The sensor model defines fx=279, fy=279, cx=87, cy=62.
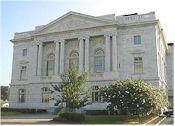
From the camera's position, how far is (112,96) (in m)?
26.2

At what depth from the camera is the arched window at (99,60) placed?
44.0 metres

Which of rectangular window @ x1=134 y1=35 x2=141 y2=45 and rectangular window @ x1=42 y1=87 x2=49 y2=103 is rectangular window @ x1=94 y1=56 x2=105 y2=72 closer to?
rectangular window @ x1=134 y1=35 x2=141 y2=45

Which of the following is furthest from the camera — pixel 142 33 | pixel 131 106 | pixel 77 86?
pixel 142 33

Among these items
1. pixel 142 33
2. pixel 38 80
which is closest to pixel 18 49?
pixel 38 80

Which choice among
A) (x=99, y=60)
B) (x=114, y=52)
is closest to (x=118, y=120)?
(x=114, y=52)

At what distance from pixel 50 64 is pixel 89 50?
7804 mm

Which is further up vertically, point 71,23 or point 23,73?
point 71,23

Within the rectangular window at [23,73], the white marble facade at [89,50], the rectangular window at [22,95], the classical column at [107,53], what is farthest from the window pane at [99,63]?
the rectangular window at [22,95]

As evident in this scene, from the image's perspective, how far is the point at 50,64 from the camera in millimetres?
48219

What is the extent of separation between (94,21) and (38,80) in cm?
1365

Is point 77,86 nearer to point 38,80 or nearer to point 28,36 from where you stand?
point 38,80

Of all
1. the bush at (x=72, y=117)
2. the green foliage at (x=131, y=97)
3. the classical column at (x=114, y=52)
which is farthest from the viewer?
the classical column at (x=114, y=52)

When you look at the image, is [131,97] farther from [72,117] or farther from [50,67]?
[50,67]

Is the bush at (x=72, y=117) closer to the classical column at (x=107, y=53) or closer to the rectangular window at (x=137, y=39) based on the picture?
the classical column at (x=107, y=53)
